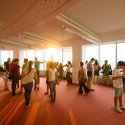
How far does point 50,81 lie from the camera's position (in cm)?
506

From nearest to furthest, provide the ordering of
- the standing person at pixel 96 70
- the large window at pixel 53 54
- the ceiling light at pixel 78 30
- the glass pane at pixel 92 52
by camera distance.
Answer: the ceiling light at pixel 78 30, the standing person at pixel 96 70, the glass pane at pixel 92 52, the large window at pixel 53 54

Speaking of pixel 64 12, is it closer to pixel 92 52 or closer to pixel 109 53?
pixel 109 53

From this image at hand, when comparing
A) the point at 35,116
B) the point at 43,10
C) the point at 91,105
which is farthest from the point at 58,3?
the point at 91,105

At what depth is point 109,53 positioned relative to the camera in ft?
31.0

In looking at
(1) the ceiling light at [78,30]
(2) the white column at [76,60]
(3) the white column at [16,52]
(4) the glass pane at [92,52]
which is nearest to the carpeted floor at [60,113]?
(1) the ceiling light at [78,30]

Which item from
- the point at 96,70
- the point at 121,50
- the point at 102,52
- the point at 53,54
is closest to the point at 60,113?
the point at 96,70

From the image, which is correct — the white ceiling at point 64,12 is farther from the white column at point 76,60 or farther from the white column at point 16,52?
the white column at point 16,52

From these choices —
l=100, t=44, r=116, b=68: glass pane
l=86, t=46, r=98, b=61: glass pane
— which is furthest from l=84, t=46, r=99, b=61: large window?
l=100, t=44, r=116, b=68: glass pane

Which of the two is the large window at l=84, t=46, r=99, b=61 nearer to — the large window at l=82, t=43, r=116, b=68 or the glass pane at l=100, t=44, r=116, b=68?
the large window at l=82, t=43, r=116, b=68

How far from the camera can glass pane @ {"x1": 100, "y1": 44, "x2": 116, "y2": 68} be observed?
9062mm

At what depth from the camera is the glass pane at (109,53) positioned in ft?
29.7

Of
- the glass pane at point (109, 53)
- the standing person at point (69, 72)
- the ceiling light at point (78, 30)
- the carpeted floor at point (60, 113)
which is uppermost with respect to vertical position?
the ceiling light at point (78, 30)

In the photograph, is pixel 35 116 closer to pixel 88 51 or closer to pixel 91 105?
pixel 91 105

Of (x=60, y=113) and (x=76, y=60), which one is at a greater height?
(x=76, y=60)
